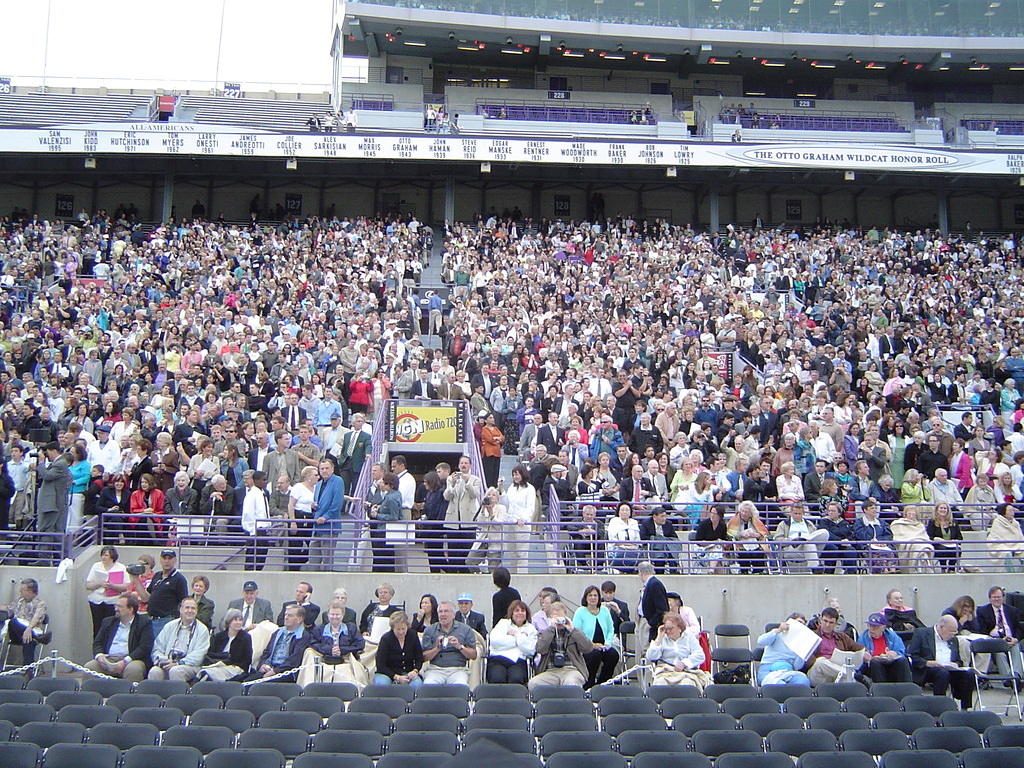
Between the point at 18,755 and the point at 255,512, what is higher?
the point at 255,512

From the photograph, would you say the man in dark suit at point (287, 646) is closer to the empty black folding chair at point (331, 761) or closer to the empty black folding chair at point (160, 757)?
the empty black folding chair at point (160, 757)

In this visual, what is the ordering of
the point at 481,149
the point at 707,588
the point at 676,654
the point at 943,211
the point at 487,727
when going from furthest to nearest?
the point at 943,211 < the point at 481,149 < the point at 707,588 < the point at 676,654 < the point at 487,727

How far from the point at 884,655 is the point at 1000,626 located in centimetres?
170

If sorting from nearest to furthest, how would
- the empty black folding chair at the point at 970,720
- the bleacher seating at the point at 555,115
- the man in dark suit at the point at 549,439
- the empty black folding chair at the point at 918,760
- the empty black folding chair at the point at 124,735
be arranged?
the empty black folding chair at the point at 918,760
the empty black folding chair at the point at 124,735
the empty black folding chair at the point at 970,720
the man in dark suit at the point at 549,439
the bleacher seating at the point at 555,115

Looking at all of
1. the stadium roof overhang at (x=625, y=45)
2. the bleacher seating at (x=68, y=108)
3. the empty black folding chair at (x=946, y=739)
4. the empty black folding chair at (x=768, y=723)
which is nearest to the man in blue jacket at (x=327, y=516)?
the empty black folding chair at (x=768, y=723)

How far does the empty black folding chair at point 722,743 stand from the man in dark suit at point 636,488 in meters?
5.68

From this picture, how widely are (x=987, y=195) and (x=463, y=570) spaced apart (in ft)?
104

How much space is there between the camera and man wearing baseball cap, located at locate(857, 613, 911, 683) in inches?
412

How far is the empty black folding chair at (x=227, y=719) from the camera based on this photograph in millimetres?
8492

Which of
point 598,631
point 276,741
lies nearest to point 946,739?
point 598,631

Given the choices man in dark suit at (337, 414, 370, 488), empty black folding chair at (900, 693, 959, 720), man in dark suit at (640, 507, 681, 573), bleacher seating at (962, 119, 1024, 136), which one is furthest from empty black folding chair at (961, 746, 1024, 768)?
bleacher seating at (962, 119, 1024, 136)

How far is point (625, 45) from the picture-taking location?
36.8 meters

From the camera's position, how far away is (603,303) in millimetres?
22984

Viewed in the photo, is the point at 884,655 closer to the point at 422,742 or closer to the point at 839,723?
the point at 839,723
